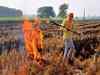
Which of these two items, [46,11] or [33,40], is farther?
[46,11]

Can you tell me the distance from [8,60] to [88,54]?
497cm

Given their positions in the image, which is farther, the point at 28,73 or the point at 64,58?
the point at 64,58

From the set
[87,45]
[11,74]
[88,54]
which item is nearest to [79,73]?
[11,74]

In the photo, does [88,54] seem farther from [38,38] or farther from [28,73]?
[28,73]

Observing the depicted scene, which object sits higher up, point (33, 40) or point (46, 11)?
point (46, 11)

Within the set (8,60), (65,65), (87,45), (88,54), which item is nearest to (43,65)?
(65,65)

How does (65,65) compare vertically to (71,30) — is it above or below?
below

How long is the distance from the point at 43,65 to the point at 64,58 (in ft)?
3.83

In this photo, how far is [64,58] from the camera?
46.4ft

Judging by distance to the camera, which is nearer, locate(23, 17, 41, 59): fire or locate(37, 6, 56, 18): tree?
locate(23, 17, 41, 59): fire

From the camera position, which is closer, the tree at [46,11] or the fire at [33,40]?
the fire at [33,40]

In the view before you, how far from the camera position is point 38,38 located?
15148 mm

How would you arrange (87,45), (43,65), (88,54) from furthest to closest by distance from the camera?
(87,45) → (88,54) → (43,65)

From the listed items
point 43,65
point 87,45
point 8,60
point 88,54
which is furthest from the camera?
point 87,45
